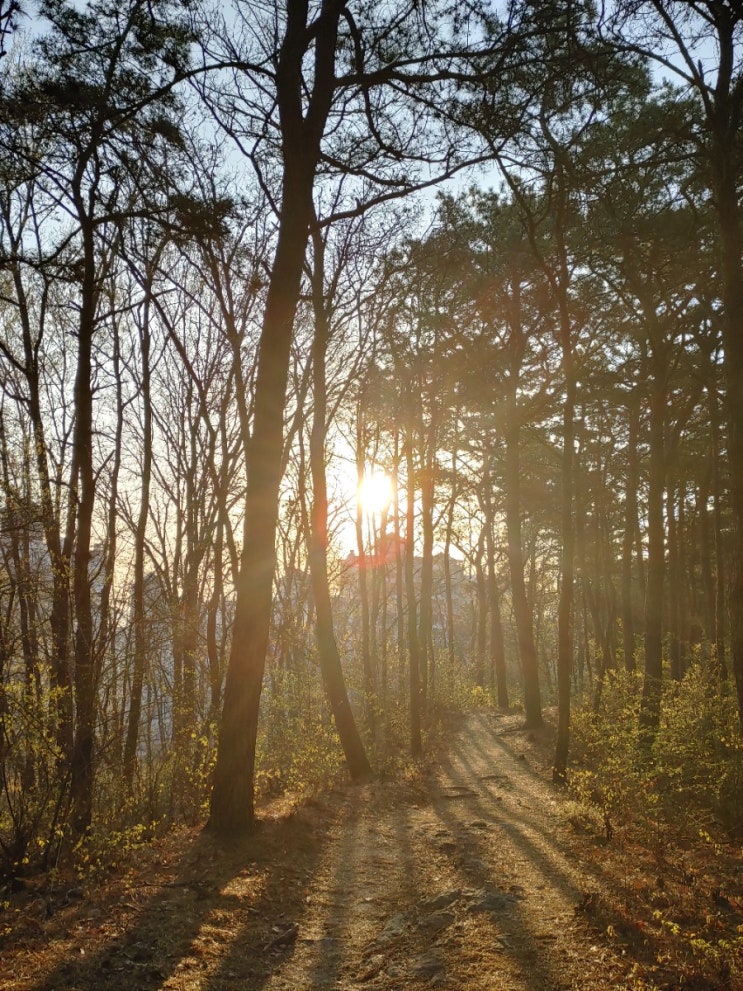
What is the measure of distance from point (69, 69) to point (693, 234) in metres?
7.92

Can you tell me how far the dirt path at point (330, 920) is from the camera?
12.9ft

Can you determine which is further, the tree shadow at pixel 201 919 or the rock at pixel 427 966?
the rock at pixel 427 966

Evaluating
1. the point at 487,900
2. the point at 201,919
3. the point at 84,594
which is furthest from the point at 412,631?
the point at 201,919

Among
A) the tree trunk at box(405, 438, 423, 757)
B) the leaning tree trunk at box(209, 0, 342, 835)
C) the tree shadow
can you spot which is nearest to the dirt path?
the tree shadow

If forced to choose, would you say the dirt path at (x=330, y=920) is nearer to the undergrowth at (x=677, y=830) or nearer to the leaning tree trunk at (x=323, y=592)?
the undergrowth at (x=677, y=830)

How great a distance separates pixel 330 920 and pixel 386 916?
0.43 metres

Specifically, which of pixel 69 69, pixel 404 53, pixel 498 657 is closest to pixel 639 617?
pixel 498 657

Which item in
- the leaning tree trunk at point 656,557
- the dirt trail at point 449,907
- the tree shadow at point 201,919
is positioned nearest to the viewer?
the tree shadow at point 201,919

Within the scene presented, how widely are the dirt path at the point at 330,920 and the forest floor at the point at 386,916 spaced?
2 centimetres

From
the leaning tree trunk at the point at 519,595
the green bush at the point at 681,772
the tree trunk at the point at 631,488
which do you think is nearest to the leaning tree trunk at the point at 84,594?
the green bush at the point at 681,772

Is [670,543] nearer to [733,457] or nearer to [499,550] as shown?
[499,550]

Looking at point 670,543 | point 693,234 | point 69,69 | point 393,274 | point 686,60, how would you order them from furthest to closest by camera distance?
point 670,543, point 393,274, point 693,234, point 686,60, point 69,69

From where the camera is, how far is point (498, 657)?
86.1 feet

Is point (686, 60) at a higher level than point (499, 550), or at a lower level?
higher
